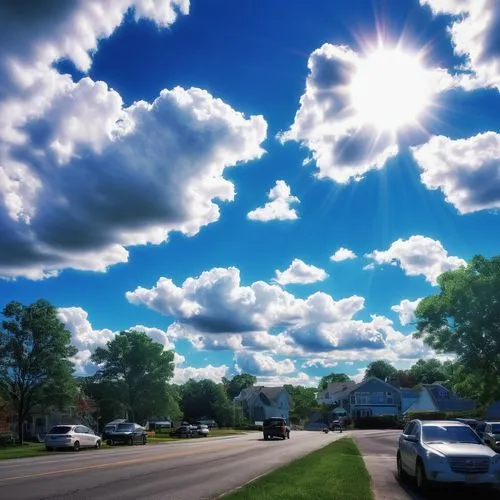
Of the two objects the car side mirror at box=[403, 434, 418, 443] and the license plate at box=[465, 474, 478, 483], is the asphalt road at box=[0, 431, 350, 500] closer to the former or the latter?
the car side mirror at box=[403, 434, 418, 443]

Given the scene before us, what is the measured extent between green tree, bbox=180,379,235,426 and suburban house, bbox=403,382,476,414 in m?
29.8

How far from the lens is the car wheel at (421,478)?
13234mm

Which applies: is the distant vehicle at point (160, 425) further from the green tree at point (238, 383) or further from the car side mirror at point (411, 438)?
the car side mirror at point (411, 438)

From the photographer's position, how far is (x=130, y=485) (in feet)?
48.4

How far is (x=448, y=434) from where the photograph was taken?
47.9ft

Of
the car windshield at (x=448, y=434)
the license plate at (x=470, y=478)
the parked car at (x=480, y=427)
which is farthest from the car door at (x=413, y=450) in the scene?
the parked car at (x=480, y=427)

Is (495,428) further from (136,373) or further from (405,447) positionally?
(136,373)

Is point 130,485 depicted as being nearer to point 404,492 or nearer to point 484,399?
point 404,492

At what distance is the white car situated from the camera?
41.6 ft

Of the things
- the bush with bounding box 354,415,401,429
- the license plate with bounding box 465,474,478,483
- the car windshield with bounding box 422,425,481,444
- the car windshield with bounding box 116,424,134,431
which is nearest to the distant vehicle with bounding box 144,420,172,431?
the bush with bounding box 354,415,401,429

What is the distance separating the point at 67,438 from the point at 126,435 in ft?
31.3

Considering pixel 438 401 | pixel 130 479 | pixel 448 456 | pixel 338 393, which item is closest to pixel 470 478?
pixel 448 456

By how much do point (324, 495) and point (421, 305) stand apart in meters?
38.4

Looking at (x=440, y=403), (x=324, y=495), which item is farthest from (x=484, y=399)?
(x=440, y=403)
